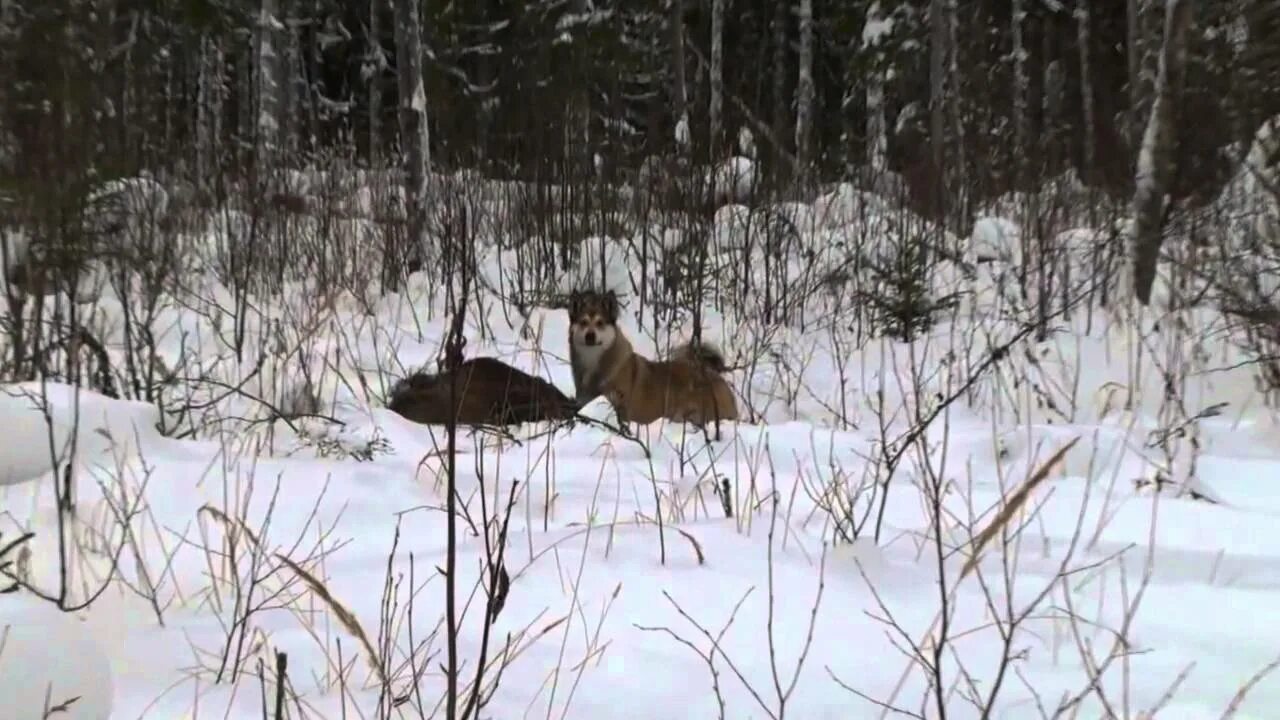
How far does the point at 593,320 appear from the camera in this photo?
510cm

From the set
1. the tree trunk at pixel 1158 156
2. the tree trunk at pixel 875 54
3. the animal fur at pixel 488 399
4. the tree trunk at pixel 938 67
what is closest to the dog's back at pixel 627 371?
the animal fur at pixel 488 399

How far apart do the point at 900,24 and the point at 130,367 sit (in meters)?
15.1

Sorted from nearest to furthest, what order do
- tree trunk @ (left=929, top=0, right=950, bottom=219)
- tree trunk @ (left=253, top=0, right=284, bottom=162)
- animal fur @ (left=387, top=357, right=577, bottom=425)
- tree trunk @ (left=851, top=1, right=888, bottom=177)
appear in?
animal fur @ (left=387, top=357, right=577, bottom=425), tree trunk @ (left=253, top=0, right=284, bottom=162), tree trunk @ (left=929, top=0, right=950, bottom=219), tree trunk @ (left=851, top=1, right=888, bottom=177)

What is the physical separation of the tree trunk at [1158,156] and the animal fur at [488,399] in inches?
130

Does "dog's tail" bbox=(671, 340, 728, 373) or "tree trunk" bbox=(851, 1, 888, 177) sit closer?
"dog's tail" bbox=(671, 340, 728, 373)

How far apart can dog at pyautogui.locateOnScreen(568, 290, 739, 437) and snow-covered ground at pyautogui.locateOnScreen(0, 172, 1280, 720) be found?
35.7 inches

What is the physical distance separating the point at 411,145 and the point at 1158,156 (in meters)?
4.95

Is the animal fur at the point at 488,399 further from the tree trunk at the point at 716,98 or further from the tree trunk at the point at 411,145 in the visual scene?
the tree trunk at the point at 411,145

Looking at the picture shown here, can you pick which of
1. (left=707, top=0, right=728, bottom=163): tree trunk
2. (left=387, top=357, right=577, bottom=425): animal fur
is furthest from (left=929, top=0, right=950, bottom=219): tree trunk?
(left=387, top=357, right=577, bottom=425): animal fur

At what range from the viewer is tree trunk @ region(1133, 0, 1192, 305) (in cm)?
515

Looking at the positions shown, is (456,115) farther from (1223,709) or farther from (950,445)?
(1223,709)

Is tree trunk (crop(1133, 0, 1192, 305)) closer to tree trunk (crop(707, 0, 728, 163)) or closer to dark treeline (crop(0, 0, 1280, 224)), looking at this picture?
dark treeline (crop(0, 0, 1280, 224))

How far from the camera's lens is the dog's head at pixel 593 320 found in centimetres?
508

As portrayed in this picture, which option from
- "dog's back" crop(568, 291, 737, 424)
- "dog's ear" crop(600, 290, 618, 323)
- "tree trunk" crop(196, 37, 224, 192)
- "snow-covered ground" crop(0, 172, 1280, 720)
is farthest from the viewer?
"tree trunk" crop(196, 37, 224, 192)
